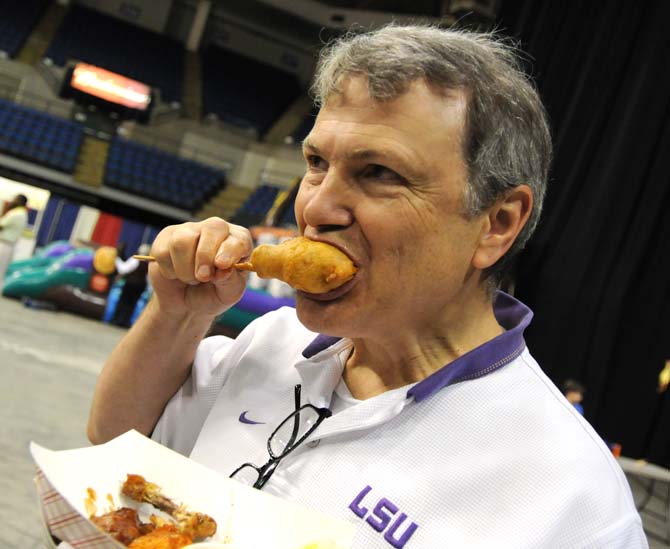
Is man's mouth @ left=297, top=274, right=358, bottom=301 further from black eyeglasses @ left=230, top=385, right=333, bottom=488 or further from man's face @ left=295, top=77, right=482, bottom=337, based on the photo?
black eyeglasses @ left=230, top=385, right=333, bottom=488

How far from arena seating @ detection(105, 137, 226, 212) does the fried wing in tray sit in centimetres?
1541

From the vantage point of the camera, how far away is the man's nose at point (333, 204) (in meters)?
1.05

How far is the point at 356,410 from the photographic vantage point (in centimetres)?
108

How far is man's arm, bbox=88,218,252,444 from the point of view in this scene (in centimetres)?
125

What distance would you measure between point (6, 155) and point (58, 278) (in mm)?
7023

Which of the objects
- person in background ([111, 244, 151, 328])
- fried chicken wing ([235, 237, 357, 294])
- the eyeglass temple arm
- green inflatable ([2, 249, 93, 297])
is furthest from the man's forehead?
green inflatable ([2, 249, 93, 297])

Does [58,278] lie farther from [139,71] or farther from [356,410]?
[139,71]

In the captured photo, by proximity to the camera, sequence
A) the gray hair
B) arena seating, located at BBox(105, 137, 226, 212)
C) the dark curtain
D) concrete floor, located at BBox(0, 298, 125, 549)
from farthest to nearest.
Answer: arena seating, located at BBox(105, 137, 226, 212), the dark curtain, concrete floor, located at BBox(0, 298, 125, 549), the gray hair

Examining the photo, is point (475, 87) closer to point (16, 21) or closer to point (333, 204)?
point (333, 204)

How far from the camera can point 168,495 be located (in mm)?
915

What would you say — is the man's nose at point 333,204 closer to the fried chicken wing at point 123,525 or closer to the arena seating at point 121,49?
the fried chicken wing at point 123,525

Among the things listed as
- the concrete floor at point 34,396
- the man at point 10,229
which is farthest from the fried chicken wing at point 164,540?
the man at point 10,229

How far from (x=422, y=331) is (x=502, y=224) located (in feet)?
0.71

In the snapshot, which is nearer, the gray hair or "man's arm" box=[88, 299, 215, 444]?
the gray hair
